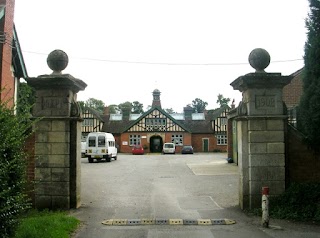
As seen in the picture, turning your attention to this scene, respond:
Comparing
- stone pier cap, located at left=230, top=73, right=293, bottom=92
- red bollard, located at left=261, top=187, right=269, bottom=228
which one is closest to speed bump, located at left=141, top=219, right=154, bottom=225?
red bollard, located at left=261, top=187, right=269, bottom=228

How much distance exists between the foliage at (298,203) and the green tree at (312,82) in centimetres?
103

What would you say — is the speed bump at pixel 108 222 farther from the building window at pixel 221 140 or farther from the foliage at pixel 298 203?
the building window at pixel 221 140

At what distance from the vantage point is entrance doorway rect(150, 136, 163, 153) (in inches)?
2271

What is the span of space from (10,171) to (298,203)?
243 inches

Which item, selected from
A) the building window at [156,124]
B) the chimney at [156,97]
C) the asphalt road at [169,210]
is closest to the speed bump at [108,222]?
the asphalt road at [169,210]

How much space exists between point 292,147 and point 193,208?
290cm

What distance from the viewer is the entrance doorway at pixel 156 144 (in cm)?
5769

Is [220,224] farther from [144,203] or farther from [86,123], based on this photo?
[86,123]

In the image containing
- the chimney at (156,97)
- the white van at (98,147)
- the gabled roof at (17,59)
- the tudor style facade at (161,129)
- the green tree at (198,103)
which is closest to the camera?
the gabled roof at (17,59)

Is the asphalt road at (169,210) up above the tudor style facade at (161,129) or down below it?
below

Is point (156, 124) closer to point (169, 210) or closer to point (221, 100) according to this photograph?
point (221, 100)

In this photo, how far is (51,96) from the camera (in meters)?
8.92

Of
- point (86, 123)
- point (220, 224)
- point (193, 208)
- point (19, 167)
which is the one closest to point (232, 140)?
point (193, 208)

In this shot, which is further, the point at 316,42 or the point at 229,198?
the point at 229,198
